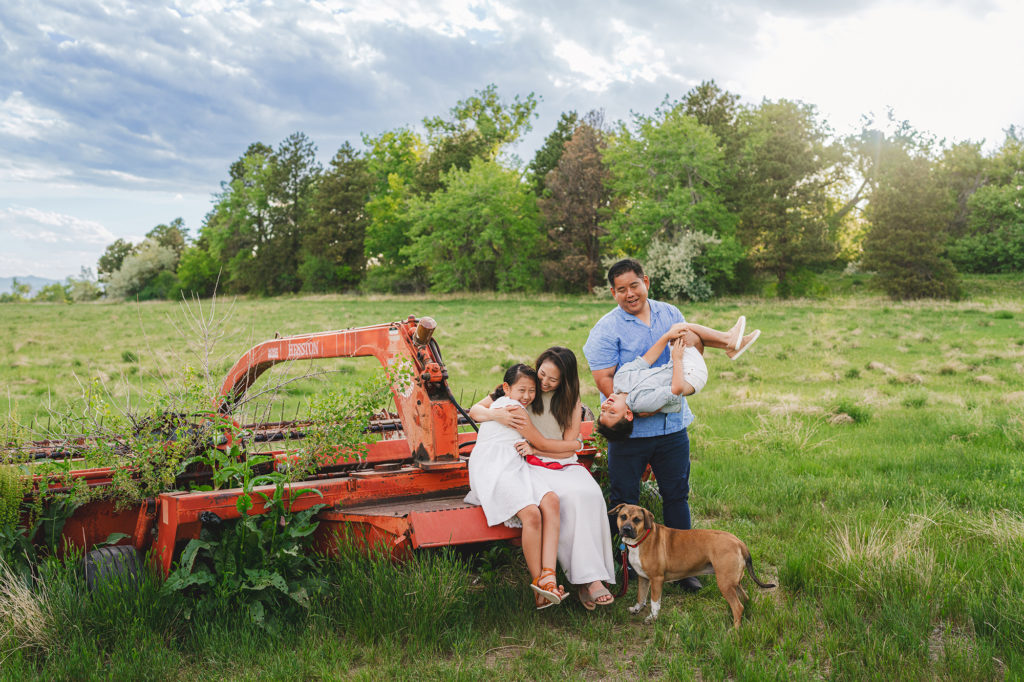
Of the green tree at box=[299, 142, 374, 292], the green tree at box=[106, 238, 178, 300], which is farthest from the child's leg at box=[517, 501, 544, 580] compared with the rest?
the green tree at box=[106, 238, 178, 300]

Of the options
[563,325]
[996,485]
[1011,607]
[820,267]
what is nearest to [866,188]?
[820,267]

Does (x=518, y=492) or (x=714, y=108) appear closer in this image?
(x=518, y=492)

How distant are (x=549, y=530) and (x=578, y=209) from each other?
45.9 m

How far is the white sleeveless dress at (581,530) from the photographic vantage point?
450cm

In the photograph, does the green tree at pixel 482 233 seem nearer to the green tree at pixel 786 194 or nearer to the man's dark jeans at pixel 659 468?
the green tree at pixel 786 194

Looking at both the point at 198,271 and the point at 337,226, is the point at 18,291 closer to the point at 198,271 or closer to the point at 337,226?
the point at 198,271

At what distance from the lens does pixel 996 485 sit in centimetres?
686

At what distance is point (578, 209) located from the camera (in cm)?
4900

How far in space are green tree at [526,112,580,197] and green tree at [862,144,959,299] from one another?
22118 mm

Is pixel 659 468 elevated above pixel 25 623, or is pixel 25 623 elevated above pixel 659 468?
pixel 659 468

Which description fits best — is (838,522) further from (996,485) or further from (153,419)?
(153,419)

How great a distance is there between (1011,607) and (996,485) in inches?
129

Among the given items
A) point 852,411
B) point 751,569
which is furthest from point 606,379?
point 852,411

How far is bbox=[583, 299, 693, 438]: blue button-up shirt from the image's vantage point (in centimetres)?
494
